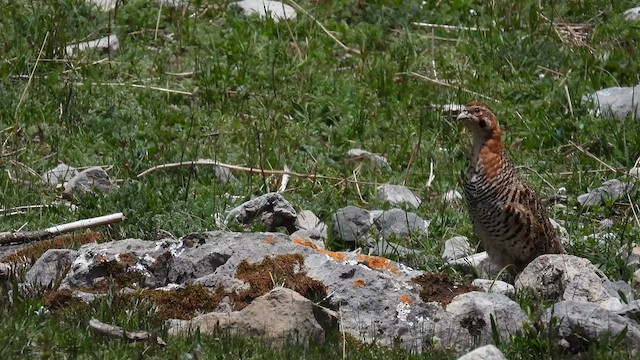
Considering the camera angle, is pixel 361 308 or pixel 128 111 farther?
pixel 128 111

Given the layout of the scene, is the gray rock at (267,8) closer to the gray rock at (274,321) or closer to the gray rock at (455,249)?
the gray rock at (455,249)

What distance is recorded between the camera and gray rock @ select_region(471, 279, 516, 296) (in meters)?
8.57

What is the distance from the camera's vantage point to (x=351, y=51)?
536 inches

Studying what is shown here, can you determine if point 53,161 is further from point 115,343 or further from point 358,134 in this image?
point 115,343

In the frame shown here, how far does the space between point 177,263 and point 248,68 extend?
4.99 m

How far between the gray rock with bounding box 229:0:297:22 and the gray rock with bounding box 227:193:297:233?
14.2 feet

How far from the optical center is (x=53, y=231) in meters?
9.12

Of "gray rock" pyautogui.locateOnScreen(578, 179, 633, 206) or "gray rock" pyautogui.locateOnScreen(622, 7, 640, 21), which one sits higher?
"gray rock" pyautogui.locateOnScreen(622, 7, 640, 21)

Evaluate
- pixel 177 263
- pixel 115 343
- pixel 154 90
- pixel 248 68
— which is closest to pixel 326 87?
pixel 248 68

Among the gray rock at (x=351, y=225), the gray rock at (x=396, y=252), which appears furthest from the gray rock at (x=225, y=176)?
the gray rock at (x=396, y=252)

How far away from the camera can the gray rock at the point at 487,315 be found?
7551mm

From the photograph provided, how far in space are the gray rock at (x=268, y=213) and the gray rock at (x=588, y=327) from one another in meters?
2.95

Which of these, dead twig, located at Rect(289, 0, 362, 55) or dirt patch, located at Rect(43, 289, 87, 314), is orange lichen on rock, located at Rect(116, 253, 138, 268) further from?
dead twig, located at Rect(289, 0, 362, 55)

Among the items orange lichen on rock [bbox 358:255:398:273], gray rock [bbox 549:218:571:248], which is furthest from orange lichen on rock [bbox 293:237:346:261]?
gray rock [bbox 549:218:571:248]
